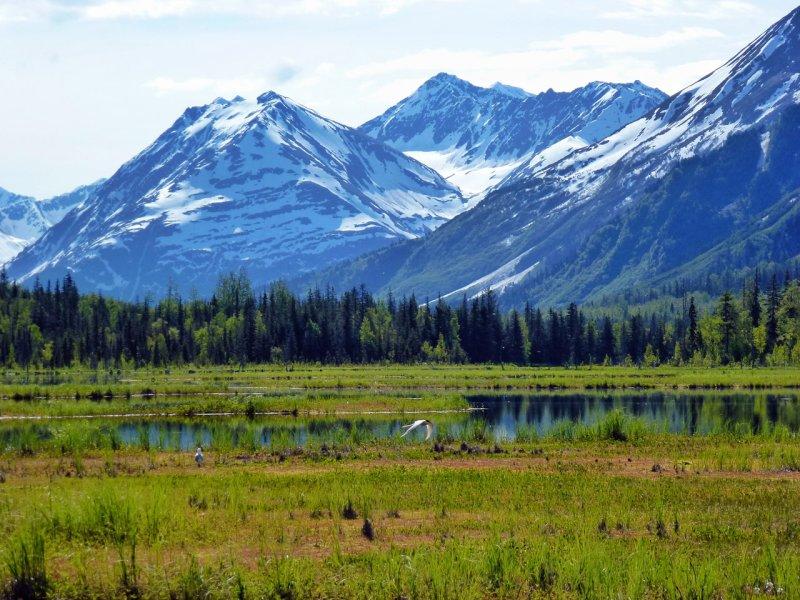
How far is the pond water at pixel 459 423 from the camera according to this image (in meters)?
59.2

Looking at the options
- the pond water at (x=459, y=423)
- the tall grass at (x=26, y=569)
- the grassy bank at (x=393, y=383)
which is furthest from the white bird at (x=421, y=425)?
the grassy bank at (x=393, y=383)

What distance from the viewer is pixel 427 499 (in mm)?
39562

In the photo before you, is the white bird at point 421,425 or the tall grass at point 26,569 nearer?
the tall grass at point 26,569

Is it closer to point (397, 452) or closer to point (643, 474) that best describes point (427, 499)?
point (643, 474)

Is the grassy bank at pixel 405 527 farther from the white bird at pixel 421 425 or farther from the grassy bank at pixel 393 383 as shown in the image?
the grassy bank at pixel 393 383

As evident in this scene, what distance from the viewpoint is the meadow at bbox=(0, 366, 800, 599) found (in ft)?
87.1

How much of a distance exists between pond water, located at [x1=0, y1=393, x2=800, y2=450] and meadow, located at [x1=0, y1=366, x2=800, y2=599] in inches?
34.9

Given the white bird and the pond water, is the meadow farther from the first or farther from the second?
the pond water

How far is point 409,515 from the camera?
36781mm

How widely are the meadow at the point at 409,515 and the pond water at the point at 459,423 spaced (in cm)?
89

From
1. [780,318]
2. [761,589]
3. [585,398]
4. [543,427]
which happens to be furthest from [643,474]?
[780,318]

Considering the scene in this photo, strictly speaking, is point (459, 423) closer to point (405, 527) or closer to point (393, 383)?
point (405, 527)

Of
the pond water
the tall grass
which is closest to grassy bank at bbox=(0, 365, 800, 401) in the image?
the pond water

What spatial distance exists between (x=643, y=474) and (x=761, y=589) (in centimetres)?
1984
